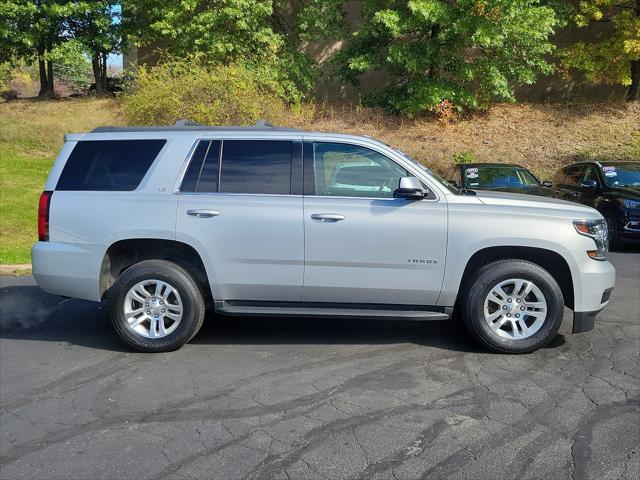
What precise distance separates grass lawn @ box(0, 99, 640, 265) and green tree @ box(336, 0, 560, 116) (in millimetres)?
910

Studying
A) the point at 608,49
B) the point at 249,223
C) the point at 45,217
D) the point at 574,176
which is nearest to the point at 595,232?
the point at 249,223

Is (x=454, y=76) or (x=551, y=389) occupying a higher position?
(x=454, y=76)

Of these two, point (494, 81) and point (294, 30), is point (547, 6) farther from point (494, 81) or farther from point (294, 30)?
point (294, 30)

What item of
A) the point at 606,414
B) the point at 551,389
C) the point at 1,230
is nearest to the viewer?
the point at 606,414

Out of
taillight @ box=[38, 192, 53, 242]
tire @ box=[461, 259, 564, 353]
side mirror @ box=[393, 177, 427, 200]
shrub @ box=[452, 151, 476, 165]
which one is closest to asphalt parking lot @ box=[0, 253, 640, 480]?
tire @ box=[461, 259, 564, 353]

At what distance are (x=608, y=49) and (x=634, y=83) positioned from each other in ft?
8.29

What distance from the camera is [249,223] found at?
539 cm

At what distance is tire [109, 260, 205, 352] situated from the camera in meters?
5.47

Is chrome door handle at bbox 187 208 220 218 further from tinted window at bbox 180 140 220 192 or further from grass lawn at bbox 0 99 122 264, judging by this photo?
grass lawn at bbox 0 99 122 264

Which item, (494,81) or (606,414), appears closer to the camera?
(606,414)

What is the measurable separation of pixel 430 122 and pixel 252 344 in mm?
16323

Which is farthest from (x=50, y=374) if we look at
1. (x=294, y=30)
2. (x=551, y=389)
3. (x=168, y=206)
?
(x=294, y=30)

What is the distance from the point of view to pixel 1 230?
11.5 metres

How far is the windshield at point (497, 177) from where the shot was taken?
12.5 meters
